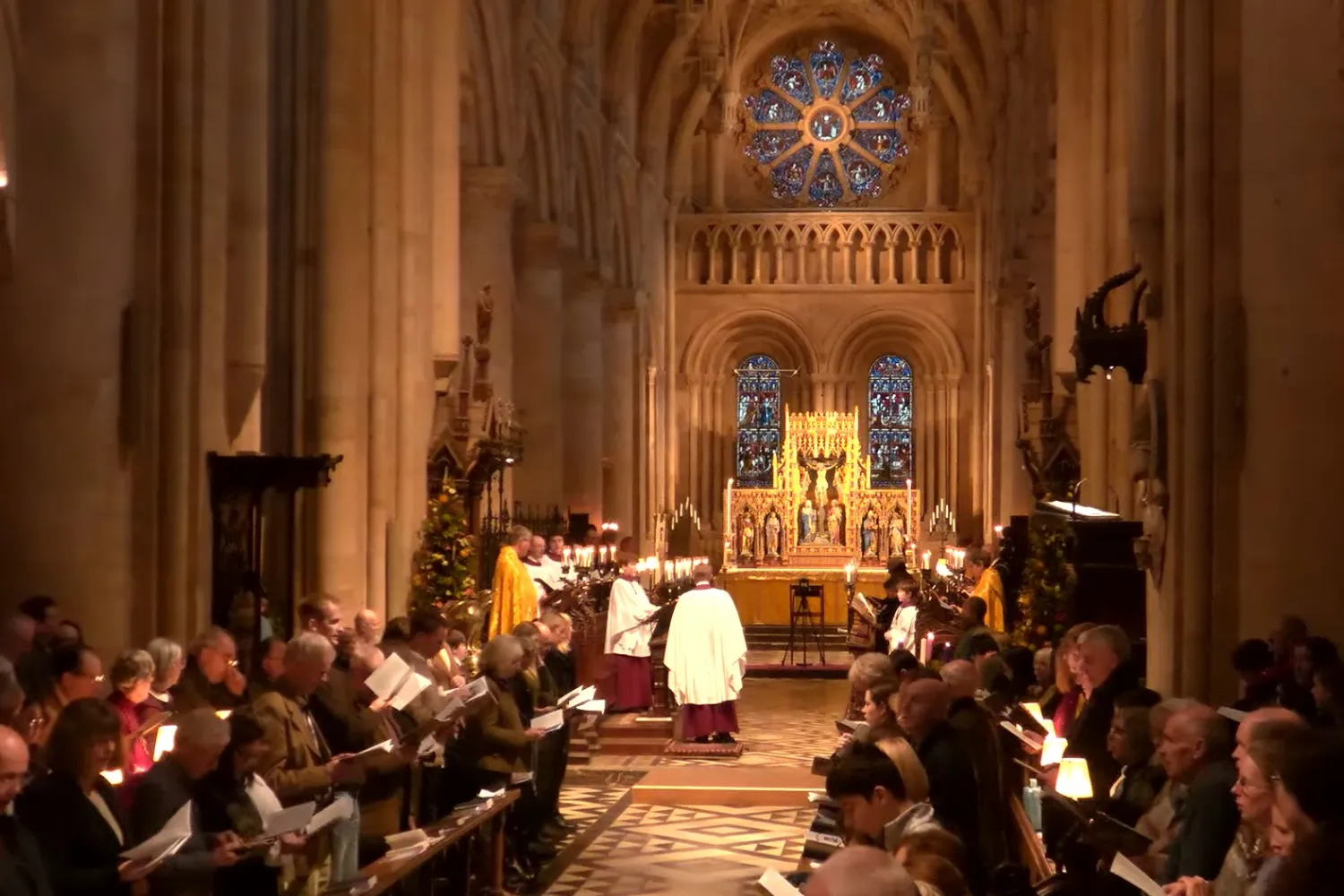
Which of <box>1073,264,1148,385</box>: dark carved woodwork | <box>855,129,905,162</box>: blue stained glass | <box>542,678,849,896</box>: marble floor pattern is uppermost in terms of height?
<box>855,129,905,162</box>: blue stained glass

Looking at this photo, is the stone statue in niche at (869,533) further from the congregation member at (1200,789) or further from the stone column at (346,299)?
the congregation member at (1200,789)

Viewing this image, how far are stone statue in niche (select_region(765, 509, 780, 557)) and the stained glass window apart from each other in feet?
28.4

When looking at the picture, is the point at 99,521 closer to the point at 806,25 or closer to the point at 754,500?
the point at 754,500

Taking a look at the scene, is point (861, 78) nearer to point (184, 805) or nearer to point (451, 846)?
point (451, 846)

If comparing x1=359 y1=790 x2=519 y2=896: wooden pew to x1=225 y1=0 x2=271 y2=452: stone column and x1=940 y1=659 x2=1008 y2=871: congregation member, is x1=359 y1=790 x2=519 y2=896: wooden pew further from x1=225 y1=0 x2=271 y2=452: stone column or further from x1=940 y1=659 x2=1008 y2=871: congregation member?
x1=225 y1=0 x2=271 y2=452: stone column

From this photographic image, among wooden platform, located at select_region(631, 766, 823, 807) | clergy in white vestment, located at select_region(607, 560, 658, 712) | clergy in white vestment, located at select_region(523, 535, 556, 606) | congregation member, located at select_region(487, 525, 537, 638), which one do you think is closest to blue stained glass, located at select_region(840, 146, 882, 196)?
clergy in white vestment, located at select_region(607, 560, 658, 712)

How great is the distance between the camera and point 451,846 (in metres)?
9.40

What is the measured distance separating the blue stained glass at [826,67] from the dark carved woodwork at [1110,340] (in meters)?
28.5

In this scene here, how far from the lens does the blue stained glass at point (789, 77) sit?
39625 millimetres

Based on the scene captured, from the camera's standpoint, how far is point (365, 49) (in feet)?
54.9

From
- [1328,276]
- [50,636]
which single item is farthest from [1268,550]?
[50,636]

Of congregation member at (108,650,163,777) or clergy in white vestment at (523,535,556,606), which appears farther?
clergy in white vestment at (523,535,556,606)

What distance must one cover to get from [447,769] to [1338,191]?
5549 mm

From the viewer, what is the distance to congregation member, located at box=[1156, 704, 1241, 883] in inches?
216
